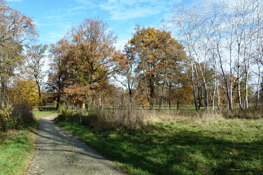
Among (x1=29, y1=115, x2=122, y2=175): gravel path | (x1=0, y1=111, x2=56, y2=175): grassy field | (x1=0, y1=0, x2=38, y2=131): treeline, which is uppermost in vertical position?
(x1=0, y1=0, x2=38, y2=131): treeline

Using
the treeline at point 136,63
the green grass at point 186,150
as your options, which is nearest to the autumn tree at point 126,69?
the treeline at point 136,63

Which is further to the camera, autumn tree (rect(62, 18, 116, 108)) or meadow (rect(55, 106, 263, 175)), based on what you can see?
autumn tree (rect(62, 18, 116, 108))

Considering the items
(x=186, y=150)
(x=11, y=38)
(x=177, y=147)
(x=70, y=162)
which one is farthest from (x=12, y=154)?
(x=11, y=38)

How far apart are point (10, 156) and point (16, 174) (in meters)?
1.63

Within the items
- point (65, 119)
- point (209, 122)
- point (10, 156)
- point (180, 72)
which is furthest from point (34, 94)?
point (209, 122)

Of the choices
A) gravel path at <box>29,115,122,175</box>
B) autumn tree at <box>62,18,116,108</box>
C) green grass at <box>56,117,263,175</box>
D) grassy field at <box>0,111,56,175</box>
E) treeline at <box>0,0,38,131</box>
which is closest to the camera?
green grass at <box>56,117,263,175</box>

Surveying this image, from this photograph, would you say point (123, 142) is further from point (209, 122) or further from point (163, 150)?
point (209, 122)

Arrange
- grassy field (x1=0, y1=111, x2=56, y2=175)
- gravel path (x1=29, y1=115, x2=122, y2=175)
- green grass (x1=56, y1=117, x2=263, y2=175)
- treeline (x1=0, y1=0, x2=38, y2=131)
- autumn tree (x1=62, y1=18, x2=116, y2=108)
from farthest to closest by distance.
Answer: autumn tree (x1=62, y1=18, x2=116, y2=108), treeline (x1=0, y1=0, x2=38, y2=131), gravel path (x1=29, y1=115, x2=122, y2=175), grassy field (x1=0, y1=111, x2=56, y2=175), green grass (x1=56, y1=117, x2=263, y2=175)

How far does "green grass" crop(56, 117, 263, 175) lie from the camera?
486 cm

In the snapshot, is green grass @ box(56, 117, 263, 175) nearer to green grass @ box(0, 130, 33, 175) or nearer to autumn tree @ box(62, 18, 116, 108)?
green grass @ box(0, 130, 33, 175)

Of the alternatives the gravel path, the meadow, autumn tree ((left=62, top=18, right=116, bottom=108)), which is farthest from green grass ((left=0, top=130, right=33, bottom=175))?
autumn tree ((left=62, top=18, right=116, bottom=108))

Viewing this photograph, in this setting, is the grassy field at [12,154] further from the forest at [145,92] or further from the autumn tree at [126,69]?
the autumn tree at [126,69]

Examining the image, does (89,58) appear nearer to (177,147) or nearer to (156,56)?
(156,56)

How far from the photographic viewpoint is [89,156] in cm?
674
